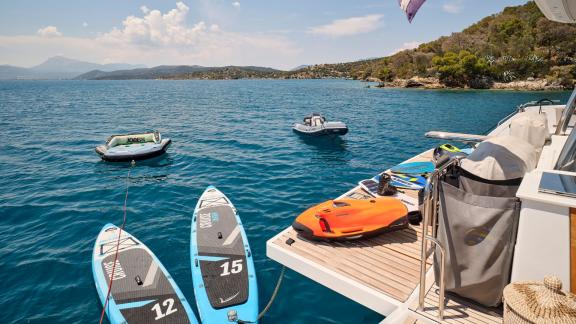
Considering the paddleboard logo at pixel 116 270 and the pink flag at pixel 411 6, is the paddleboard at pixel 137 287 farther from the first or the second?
the pink flag at pixel 411 6

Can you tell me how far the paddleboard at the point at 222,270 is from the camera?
634 centimetres

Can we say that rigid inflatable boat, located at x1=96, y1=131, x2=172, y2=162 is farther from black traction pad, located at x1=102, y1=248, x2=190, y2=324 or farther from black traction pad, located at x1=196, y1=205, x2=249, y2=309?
black traction pad, located at x1=102, y1=248, x2=190, y2=324

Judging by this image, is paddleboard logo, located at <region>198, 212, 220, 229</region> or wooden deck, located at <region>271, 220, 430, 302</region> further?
paddleboard logo, located at <region>198, 212, 220, 229</region>

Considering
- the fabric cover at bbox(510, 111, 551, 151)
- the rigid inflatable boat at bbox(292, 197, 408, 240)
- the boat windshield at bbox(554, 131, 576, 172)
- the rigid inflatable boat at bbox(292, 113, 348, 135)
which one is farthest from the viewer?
the rigid inflatable boat at bbox(292, 113, 348, 135)

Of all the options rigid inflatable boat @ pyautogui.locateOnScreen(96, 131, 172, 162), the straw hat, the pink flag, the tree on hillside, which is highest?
the tree on hillside

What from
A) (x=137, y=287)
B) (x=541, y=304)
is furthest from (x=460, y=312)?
(x=137, y=287)

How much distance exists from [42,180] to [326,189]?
1603 centimetres

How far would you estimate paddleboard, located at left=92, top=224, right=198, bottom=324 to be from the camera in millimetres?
6414

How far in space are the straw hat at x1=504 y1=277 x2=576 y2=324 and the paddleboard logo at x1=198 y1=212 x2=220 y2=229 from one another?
8305 millimetres

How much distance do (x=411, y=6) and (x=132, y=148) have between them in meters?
19.6

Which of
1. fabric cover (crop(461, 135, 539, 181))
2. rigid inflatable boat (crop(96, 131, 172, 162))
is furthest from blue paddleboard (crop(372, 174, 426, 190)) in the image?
rigid inflatable boat (crop(96, 131, 172, 162))

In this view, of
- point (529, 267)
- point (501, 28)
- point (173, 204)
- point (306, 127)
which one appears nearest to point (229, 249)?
point (173, 204)

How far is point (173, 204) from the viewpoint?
43.2 feet

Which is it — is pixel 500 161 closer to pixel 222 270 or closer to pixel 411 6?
pixel 411 6
